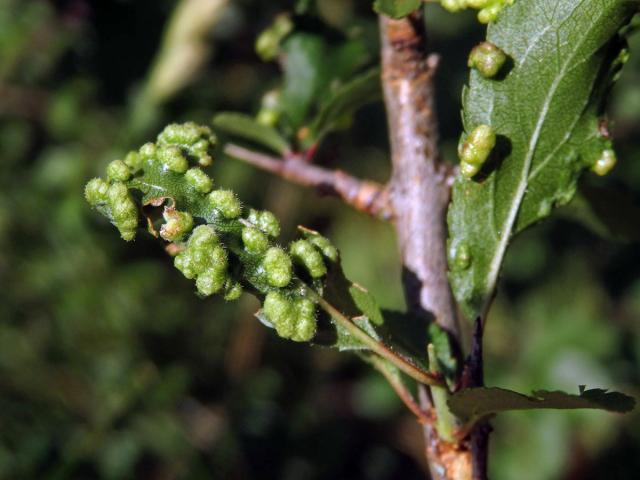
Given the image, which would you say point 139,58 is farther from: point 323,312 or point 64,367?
point 323,312

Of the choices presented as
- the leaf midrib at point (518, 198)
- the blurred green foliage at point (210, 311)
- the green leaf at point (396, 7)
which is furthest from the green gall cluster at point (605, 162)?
the blurred green foliage at point (210, 311)

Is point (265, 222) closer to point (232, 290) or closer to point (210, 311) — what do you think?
point (232, 290)

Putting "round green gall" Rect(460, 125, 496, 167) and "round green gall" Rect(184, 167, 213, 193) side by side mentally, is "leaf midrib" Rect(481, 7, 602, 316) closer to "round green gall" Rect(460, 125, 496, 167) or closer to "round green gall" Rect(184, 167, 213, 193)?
"round green gall" Rect(460, 125, 496, 167)

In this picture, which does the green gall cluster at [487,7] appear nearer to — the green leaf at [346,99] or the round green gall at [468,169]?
the round green gall at [468,169]

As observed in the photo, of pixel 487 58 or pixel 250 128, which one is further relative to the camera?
pixel 250 128

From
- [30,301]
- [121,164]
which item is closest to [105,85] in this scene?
[30,301]

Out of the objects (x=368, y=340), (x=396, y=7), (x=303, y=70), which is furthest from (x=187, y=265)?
(x=303, y=70)
